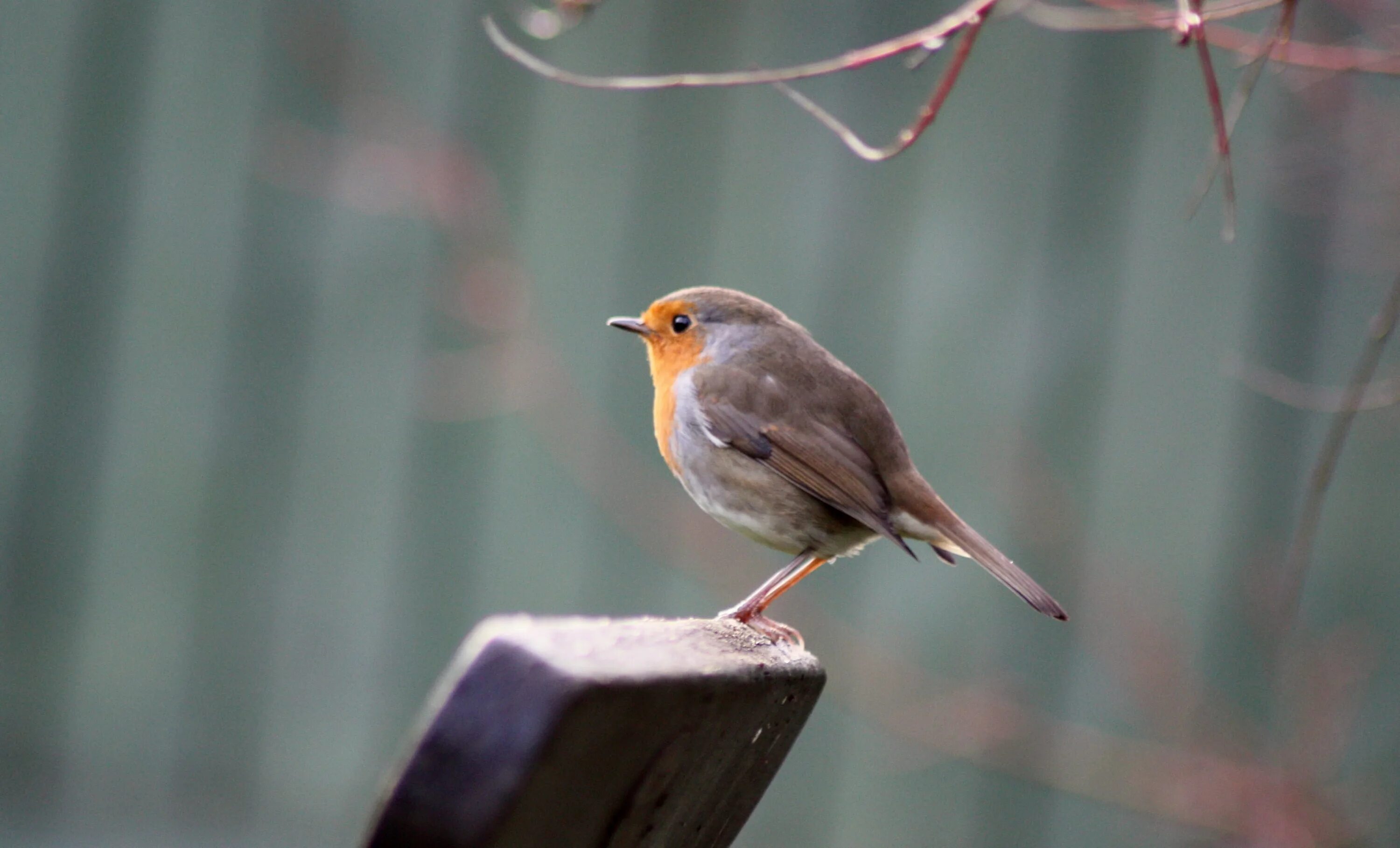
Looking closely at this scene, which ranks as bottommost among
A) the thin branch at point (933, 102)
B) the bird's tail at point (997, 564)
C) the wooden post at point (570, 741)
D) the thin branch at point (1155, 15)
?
the bird's tail at point (997, 564)

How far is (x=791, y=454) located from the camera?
7.65 ft

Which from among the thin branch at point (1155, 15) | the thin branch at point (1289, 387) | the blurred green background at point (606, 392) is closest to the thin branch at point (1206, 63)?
the thin branch at point (1155, 15)

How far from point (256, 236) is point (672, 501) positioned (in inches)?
50.7

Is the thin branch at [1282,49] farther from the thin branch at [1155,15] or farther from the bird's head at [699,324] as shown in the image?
the bird's head at [699,324]

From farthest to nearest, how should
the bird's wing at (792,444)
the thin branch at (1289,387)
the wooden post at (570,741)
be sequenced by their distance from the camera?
the thin branch at (1289,387), the bird's wing at (792,444), the wooden post at (570,741)

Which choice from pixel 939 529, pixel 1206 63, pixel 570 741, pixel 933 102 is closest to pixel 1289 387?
pixel 939 529

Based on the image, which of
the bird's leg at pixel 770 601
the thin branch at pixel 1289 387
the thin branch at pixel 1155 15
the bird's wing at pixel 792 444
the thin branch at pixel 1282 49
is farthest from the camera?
the thin branch at pixel 1289 387

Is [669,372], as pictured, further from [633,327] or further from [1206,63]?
[1206,63]

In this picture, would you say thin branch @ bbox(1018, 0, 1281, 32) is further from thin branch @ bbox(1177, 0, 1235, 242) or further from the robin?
the robin

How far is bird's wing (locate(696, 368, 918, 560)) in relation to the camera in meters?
2.25

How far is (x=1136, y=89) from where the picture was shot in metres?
3.61

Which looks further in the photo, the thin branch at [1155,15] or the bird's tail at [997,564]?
the bird's tail at [997,564]

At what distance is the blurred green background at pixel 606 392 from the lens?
3.50 meters

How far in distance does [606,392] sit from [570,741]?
2.98 metres
